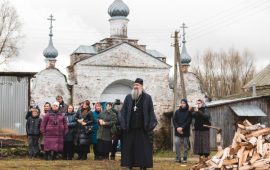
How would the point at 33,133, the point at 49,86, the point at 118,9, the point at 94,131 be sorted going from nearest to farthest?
the point at 94,131
the point at 33,133
the point at 49,86
the point at 118,9

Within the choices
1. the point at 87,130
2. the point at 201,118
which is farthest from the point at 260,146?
the point at 87,130

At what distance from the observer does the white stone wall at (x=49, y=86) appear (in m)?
32.0

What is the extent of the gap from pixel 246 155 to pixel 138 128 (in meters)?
2.21

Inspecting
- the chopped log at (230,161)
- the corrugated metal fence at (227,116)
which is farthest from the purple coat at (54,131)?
the corrugated metal fence at (227,116)

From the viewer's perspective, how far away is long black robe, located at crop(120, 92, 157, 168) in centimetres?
1170

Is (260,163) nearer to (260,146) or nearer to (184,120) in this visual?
(260,146)

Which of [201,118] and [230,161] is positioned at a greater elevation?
[201,118]

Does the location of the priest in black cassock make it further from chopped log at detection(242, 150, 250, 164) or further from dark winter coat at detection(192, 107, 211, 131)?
dark winter coat at detection(192, 107, 211, 131)

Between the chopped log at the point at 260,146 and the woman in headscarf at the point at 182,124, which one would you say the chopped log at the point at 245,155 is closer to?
the chopped log at the point at 260,146

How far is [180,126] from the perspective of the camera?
15.0 m

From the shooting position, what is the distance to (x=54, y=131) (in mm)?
15453

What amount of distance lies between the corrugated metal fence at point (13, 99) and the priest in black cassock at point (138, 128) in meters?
8.62

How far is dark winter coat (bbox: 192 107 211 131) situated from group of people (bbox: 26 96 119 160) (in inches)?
86.4

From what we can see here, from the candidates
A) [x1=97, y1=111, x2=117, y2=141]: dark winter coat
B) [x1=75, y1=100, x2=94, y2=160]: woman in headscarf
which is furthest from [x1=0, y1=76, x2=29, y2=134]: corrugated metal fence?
[x1=97, y1=111, x2=117, y2=141]: dark winter coat
